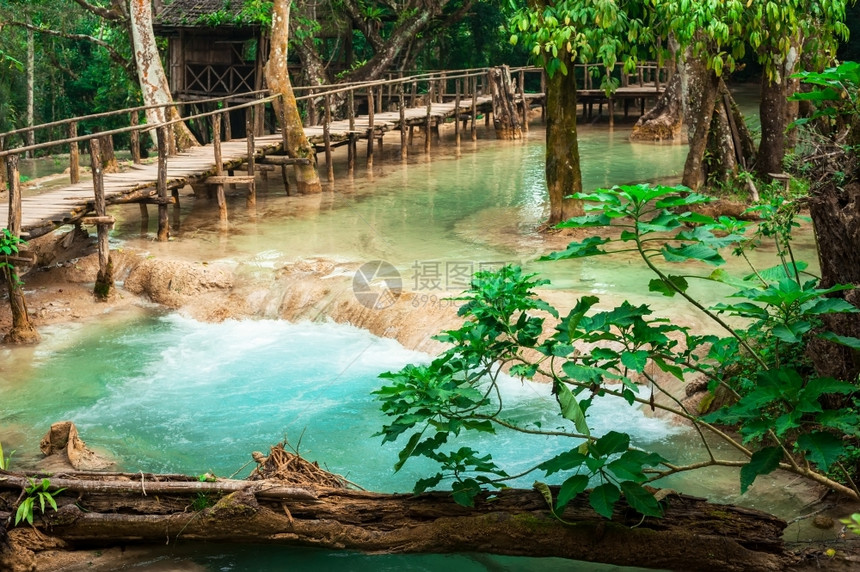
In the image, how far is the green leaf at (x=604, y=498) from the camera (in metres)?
4.37

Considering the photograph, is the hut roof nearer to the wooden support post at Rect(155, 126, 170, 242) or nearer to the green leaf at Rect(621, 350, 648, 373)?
the wooden support post at Rect(155, 126, 170, 242)

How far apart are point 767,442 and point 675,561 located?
2.20 meters

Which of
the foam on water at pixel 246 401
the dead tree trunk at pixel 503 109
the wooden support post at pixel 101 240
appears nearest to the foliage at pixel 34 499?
the foam on water at pixel 246 401

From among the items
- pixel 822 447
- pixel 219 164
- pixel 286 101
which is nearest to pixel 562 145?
pixel 219 164

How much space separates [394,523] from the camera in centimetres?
509

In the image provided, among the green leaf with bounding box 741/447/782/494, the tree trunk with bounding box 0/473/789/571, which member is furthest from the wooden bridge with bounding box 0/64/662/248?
the green leaf with bounding box 741/447/782/494

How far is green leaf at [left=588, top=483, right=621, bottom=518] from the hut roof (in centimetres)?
1875

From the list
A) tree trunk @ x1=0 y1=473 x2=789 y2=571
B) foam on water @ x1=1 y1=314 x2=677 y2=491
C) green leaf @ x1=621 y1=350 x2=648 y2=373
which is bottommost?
foam on water @ x1=1 y1=314 x2=677 y2=491

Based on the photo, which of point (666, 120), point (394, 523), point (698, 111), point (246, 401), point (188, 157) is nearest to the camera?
point (394, 523)

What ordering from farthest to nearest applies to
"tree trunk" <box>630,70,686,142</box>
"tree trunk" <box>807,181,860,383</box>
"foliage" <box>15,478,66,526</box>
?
"tree trunk" <box>630,70,686,142</box>
"foliage" <box>15,478,66,526</box>
"tree trunk" <box>807,181,860,383</box>

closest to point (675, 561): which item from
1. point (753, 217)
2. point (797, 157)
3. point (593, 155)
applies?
point (797, 157)

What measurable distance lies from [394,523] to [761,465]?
1.90m

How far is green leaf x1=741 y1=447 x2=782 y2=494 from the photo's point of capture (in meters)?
4.19

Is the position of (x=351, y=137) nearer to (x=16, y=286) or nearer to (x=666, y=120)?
(x=666, y=120)
